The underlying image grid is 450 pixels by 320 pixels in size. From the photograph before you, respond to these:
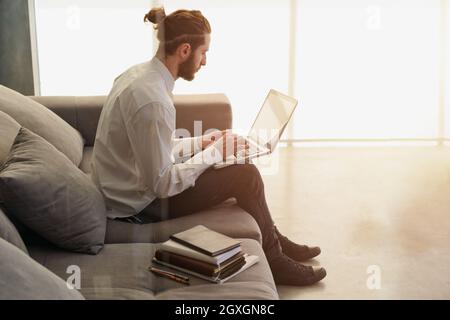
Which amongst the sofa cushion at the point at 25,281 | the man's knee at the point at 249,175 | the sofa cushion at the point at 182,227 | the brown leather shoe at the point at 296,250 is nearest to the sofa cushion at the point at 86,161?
the sofa cushion at the point at 182,227

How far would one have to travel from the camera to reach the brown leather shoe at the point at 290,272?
2340 mm

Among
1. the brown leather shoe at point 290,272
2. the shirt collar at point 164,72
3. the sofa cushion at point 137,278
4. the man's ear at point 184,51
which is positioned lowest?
the brown leather shoe at point 290,272

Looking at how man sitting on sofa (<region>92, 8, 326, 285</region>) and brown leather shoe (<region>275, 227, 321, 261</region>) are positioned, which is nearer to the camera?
man sitting on sofa (<region>92, 8, 326, 285</region>)

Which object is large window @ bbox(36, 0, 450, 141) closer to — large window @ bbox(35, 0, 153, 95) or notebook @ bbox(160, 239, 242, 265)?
large window @ bbox(35, 0, 153, 95)

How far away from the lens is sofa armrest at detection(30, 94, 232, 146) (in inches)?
118

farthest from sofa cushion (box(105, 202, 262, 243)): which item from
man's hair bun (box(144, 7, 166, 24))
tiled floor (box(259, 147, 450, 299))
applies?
man's hair bun (box(144, 7, 166, 24))

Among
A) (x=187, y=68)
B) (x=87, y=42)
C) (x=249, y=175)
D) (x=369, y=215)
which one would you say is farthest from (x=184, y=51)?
(x=87, y=42)

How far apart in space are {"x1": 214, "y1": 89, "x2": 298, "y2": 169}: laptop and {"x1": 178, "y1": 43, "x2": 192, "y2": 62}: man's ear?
372 millimetres

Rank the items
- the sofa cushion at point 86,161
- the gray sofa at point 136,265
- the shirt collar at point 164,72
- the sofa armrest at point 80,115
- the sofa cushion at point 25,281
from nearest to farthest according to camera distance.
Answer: the sofa cushion at point 25,281
the gray sofa at point 136,265
the shirt collar at point 164,72
the sofa cushion at point 86,161
the sofa armrest at point 80,115

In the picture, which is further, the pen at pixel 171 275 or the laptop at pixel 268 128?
the laptop at pixel 268 128

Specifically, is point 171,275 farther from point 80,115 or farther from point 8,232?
point 80,115

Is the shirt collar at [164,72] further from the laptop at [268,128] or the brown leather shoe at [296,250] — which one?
the brown leather shoe at [296,250]

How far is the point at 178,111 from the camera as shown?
3086 millimetres
